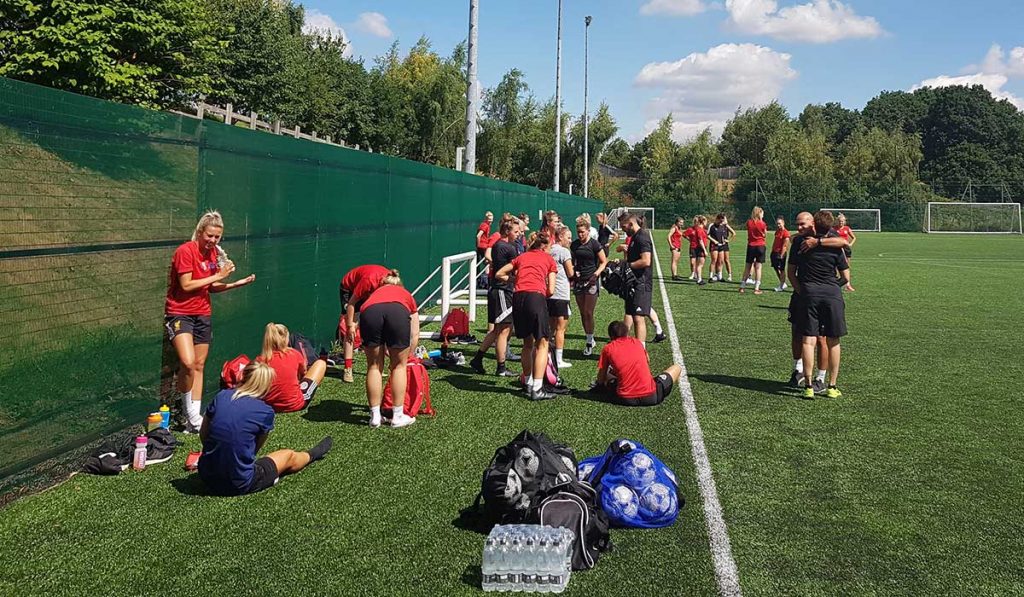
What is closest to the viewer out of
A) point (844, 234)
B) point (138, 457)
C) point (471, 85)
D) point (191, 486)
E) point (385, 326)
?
point (191, 486)

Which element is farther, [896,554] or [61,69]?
[61,69]

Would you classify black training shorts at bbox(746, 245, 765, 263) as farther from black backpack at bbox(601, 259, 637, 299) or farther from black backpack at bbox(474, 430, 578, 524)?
black backpack at bbox(474, 430, 578, 524)

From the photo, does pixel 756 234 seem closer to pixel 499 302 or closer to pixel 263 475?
pixel 499 302

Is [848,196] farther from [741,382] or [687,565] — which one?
[687,565]

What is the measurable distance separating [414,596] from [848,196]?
71.9 meters

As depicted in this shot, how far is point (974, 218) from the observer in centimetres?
6172

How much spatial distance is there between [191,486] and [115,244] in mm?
2057

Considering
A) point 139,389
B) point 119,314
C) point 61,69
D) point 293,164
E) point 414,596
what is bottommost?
point 414,596

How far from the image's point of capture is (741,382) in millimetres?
9406

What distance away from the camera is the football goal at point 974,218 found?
61406 millimetres

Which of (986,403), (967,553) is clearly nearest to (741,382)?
(986,403)

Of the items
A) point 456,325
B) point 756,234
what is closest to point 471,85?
point 756,234

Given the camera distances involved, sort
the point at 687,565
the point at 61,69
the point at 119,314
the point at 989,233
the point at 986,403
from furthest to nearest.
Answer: the point at 989,233 → the point at 61,69 → the point at 986,403 → the point at 119,314 → the point at 687,565

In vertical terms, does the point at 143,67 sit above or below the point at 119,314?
above
